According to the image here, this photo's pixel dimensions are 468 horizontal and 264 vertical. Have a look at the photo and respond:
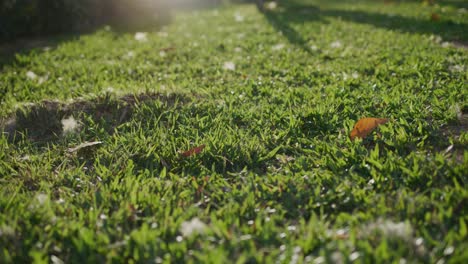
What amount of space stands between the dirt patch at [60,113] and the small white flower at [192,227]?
3.84 feet

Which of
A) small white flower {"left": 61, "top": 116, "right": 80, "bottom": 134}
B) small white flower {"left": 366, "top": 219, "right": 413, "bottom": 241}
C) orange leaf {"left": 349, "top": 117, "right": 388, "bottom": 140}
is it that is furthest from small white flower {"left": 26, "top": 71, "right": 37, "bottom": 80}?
small white flower {"left": 366, "top": 219, "right": 413, "bottom": 241}

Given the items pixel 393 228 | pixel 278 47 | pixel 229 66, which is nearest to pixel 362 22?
pixel 278 47

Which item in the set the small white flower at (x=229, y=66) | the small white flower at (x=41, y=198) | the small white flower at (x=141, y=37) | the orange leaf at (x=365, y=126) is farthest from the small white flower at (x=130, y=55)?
the orange leaf at (x=365, y=126)

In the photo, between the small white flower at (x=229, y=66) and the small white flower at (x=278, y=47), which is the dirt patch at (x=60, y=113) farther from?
the small white flower at (x=278, y=47)

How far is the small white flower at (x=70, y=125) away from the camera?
8.06 ft

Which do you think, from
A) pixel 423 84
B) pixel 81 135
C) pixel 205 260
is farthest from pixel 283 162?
pixel 423 84

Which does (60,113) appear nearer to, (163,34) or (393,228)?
(393,228)

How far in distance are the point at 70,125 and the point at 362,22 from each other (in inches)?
193

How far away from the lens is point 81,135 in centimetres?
236

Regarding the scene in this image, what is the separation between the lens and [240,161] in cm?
204

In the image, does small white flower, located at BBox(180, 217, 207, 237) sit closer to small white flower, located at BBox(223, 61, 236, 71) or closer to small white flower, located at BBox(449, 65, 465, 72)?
small white flower, located at BBox(223, 61, 236, 71)

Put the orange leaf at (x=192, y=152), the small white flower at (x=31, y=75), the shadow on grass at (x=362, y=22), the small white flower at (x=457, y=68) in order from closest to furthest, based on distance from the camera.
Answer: the orange leaf at (x=192, y=152)
the small white flower at (x=457, y=68)
the small white flower at (x=31, y=75)
the shadow on grass at (x=362, y=22)

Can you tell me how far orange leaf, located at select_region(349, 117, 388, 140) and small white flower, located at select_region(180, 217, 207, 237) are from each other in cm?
104

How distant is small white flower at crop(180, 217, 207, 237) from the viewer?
1450 mm
